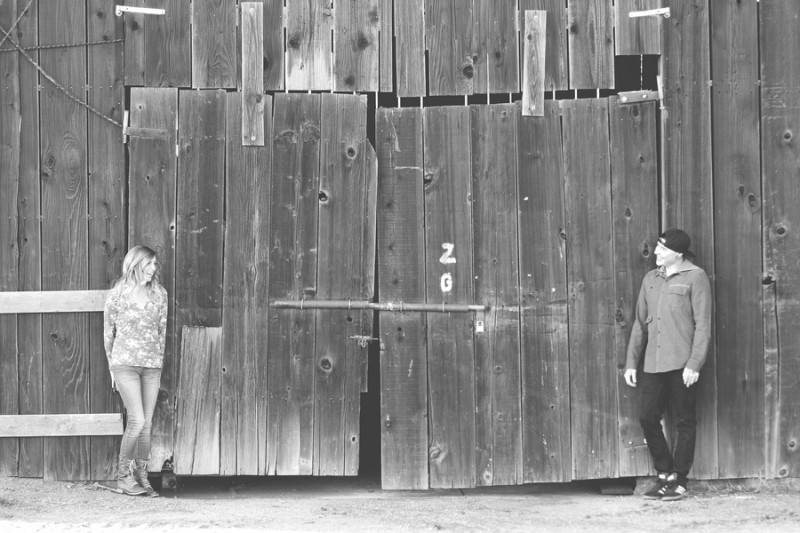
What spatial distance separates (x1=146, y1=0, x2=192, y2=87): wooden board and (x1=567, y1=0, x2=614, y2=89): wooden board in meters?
2.46

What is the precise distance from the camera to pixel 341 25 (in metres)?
6.70

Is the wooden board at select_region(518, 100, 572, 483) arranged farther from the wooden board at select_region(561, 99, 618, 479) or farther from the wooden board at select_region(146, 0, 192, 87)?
the wooden board at select_region(146, 0, 192, 87)

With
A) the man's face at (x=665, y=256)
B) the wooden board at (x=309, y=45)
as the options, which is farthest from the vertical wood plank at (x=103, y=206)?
the man's face at (x=665, y=256)

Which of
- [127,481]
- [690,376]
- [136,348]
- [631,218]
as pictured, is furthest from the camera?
[631,218]

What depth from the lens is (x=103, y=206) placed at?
671cm

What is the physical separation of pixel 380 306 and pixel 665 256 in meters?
1.81

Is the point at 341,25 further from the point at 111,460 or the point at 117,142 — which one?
the point at 111,460

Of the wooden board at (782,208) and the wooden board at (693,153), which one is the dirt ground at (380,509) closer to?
the wooden board at (782,208)

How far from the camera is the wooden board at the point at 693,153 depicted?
6625 millimetres

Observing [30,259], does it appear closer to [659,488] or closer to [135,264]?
[135,264]

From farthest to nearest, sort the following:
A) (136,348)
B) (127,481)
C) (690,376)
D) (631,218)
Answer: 1. (631,218)
2. (127,481)
3. (136,348)
4. (690,376)

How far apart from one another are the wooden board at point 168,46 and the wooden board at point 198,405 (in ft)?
5.28

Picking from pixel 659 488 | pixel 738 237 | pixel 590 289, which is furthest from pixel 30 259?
pixel 738 237

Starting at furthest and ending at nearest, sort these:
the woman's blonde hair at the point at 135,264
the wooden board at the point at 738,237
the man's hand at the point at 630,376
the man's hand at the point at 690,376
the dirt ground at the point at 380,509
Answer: the wooden board at the point at 738,237, the man's hand at the point at 630,376, the woman's blonde hair at the point at 135,264, the man's hand at the point at 690,376, the dirt ground at the point at 380,509
